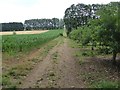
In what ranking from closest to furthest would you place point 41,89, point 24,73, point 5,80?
point 41,89
point 5,80
point 24,73

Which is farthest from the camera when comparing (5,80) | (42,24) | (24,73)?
(42,24)

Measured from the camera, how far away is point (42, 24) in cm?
15362

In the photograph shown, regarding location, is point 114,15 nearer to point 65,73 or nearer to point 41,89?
point 65,73

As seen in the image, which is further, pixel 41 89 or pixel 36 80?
pixel 36 80

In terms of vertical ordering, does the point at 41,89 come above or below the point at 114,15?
below

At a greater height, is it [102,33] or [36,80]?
[102,33]

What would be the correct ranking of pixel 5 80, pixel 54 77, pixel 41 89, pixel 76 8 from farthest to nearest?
pixel 76 8 < pixel 54 77 < pixel 5 80 < pixel 41 89

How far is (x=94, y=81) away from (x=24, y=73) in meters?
3.78

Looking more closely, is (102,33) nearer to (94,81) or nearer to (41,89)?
(94,81)

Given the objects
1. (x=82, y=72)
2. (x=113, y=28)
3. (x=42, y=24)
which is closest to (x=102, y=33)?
(x=113, y=28)

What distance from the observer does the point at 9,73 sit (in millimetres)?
14047

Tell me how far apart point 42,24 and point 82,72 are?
140 metres

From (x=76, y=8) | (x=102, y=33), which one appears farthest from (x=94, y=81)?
(x=76, y=8)

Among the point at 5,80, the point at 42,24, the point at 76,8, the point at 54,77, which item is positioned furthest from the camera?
the point at 42,24
